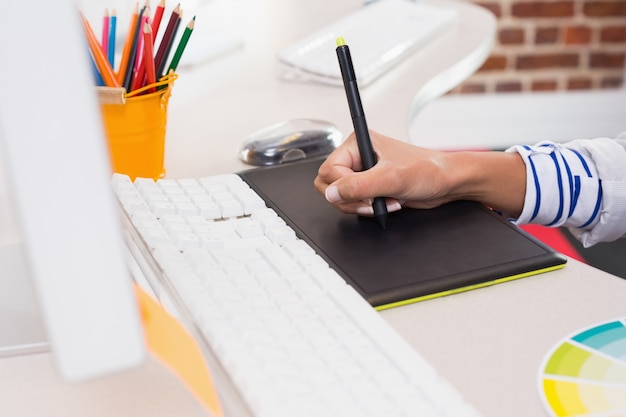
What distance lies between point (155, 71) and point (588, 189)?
0.48 m

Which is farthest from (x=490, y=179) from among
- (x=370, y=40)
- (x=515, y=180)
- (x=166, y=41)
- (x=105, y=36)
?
(x=370, y=40)

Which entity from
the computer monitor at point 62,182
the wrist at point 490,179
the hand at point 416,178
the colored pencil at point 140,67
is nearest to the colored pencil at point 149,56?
the colored pencil at point 140,67

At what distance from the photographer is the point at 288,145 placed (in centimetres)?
88

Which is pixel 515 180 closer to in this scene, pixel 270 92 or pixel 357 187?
pixel 357 187

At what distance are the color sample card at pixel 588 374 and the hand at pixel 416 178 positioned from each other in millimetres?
218

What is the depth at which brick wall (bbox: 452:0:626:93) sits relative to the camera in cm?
269

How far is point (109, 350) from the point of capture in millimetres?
349

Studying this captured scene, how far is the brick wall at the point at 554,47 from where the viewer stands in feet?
8.81

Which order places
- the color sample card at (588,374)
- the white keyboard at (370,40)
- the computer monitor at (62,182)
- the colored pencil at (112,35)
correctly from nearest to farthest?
the computer monitor at (62,182) < the color sample card at (588,374) < the colored pencil at (112,35) < the white keyboard at (370,40)

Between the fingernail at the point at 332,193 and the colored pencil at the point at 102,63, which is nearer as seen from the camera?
the fingernail at the point at 332,193

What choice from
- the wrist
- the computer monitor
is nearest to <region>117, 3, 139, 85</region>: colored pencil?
the wrist

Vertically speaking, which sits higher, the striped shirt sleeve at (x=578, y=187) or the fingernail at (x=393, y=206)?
the fingernail at (x=393, y=206)

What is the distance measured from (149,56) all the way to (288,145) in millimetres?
182

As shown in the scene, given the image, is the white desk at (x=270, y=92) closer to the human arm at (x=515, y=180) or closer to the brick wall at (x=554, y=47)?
the human arm at (x=515, y=180)
